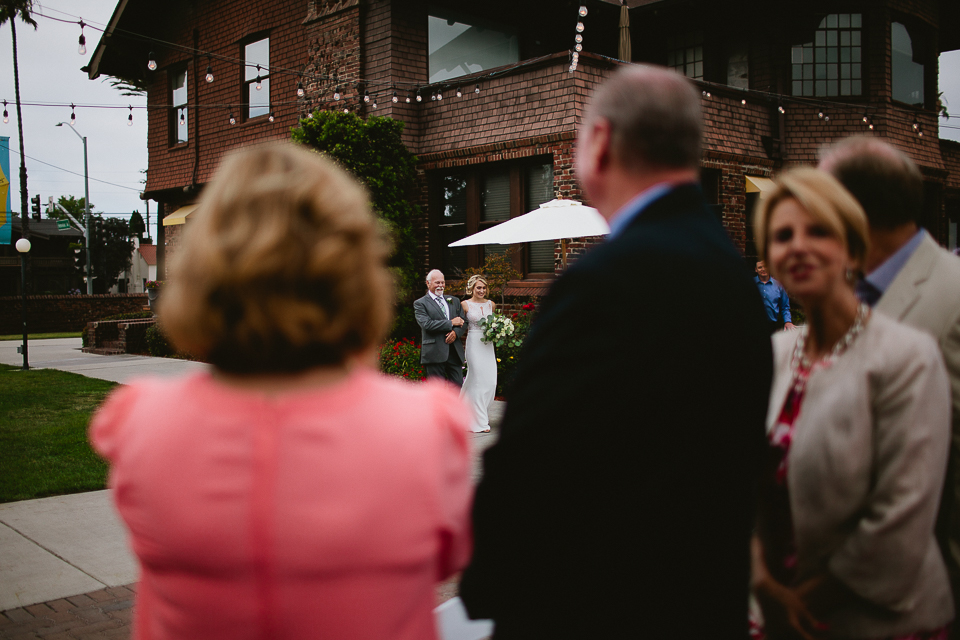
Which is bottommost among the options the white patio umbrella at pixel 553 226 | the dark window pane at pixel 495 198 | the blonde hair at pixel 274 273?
the blonde hair at pixel 274 273

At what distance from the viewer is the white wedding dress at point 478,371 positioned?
9312mm

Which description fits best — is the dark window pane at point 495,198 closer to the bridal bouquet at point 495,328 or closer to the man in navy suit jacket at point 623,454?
the bridal bouquet at point 495,328

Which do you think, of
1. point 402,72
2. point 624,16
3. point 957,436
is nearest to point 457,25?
point 402,72

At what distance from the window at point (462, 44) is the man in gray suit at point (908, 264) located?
46.9ft

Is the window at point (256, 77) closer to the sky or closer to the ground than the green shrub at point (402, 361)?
closer to the sky

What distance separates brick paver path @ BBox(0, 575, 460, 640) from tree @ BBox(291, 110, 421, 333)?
373 inches

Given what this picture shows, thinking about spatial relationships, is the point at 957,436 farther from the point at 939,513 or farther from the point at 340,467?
the point at 340,467

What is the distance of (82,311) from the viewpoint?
3400 centimetres

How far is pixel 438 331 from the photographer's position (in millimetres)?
9219

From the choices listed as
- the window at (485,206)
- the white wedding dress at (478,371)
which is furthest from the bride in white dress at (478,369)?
the window at (485,206)

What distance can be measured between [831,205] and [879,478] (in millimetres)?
661

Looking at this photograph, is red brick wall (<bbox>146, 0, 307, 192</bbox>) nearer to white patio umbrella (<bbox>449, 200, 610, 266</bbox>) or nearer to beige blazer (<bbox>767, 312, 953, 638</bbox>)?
white patio umbrella (<bbox>449, 200, 610, 266</bbox>)

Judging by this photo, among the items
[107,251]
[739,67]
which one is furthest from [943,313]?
[107,251]

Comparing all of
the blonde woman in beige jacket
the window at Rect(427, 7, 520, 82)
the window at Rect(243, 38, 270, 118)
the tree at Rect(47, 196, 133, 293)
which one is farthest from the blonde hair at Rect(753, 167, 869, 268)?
the tree at Rect(47, 196, 133, 293)
